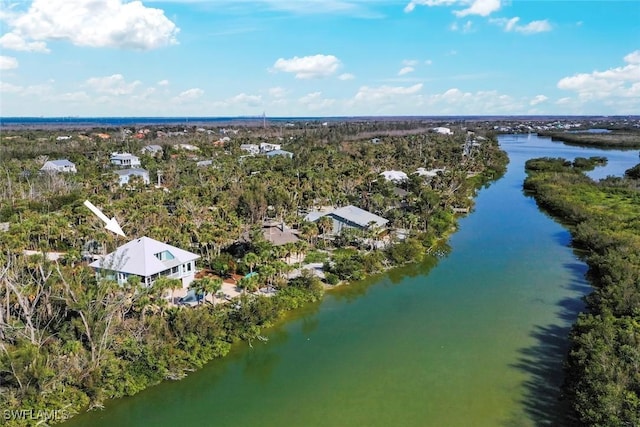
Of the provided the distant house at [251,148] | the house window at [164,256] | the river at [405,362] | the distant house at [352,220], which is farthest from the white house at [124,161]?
the river at [405,362]

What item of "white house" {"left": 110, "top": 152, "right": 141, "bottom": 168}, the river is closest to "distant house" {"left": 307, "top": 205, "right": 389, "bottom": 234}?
the river

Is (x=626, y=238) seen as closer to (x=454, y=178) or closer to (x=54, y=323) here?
(x=454, y=178)

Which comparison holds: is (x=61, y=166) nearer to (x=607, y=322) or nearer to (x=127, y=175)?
(x=127, y=175)

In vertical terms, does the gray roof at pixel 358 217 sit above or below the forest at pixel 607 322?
above

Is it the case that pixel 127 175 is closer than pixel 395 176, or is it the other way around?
pixel 127 175

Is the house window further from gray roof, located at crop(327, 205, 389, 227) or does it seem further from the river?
gray roof, located at crop(327, 205, 389, 227)

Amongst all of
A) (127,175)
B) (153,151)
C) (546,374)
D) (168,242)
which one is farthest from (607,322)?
(153,151)

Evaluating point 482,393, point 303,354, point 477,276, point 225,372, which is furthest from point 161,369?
point 477,276

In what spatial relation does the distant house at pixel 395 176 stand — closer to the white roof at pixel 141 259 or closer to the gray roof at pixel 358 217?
the gray roof at pixel 358 217
